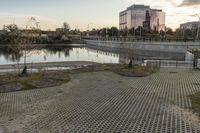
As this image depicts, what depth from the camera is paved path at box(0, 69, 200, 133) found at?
32.2 feet

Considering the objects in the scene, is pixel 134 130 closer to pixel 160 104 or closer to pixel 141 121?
pixel 141 121

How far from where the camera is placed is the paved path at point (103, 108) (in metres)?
9.81

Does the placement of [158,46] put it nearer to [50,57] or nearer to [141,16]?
[50,57]

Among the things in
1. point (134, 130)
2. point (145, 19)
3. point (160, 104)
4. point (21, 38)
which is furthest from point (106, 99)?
point (145, 19)

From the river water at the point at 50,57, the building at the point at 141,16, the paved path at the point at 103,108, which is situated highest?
the building at the point at 141,16

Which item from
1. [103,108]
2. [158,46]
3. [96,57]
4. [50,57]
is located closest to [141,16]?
[158,46]

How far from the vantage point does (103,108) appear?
12406 mm

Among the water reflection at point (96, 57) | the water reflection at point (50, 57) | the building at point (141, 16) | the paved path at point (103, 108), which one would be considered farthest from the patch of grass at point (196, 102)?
the building at point (141, 16)

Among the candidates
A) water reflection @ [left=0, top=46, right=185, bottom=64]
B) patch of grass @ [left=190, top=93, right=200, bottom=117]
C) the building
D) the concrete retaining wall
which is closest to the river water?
water reflection @ [left=0, top=46, right=185, bottom=64]

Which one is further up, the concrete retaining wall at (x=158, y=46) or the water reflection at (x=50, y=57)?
the concrete retaining wall at (x=158, y=46)

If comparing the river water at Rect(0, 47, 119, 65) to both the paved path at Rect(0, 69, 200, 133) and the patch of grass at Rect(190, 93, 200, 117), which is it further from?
the patch of grass at Rect(190, 93, 200, 117)

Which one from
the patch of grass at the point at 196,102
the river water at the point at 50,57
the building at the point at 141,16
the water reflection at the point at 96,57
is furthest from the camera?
the building at the point at 141,16

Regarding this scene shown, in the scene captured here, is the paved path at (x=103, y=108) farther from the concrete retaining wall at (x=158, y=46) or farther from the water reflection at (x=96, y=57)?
the concrete retaining wall at (x=158, y=46)

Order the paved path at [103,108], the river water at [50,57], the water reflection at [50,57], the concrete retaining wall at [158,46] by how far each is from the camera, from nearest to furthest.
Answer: the paved path at [103,108] < the river water at [50,57] < the water reflection at [50,57] < the concrete retaining wall at [158,46]
